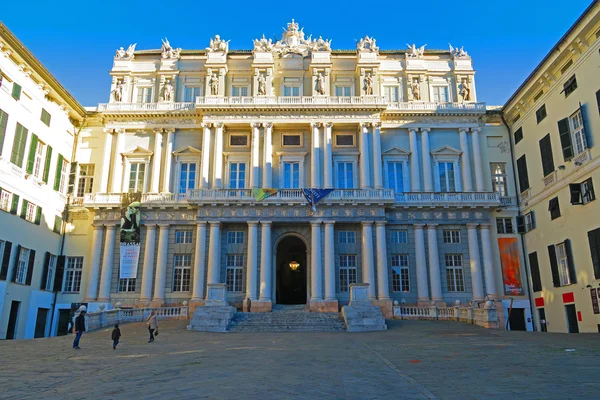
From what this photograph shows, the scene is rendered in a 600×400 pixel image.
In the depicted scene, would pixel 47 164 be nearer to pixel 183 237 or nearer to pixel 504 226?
pixel 183 237

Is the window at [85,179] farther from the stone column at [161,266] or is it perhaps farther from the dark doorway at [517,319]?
the dark doorway at [517,319]

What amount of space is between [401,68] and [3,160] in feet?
97.9

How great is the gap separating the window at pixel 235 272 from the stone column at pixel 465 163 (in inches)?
708

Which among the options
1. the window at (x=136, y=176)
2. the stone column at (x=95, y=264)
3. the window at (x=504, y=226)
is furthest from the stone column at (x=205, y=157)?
the window at (x=504, y=226)

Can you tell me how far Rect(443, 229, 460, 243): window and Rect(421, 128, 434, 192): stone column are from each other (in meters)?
3.45

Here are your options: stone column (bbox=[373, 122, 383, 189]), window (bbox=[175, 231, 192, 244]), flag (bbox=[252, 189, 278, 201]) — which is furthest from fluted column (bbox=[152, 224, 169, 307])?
stone column (bbox=[373, 122, 383, 189])

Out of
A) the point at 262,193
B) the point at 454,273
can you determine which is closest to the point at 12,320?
the point at 262,193

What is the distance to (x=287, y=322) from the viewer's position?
28.1 meters

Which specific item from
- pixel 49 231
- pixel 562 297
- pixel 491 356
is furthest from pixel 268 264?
pixel 491 356

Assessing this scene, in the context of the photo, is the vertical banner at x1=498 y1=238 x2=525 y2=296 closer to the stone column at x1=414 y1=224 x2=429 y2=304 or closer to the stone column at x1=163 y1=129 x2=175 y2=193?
the stone column at x1=414 y1=224 x2=429 y2=304

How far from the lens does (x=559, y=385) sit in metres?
10.2

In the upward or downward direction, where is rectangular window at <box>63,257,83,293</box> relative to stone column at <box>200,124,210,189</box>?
downward

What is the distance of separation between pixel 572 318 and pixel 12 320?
33730mm

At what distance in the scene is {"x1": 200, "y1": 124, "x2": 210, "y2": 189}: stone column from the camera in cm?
3681
